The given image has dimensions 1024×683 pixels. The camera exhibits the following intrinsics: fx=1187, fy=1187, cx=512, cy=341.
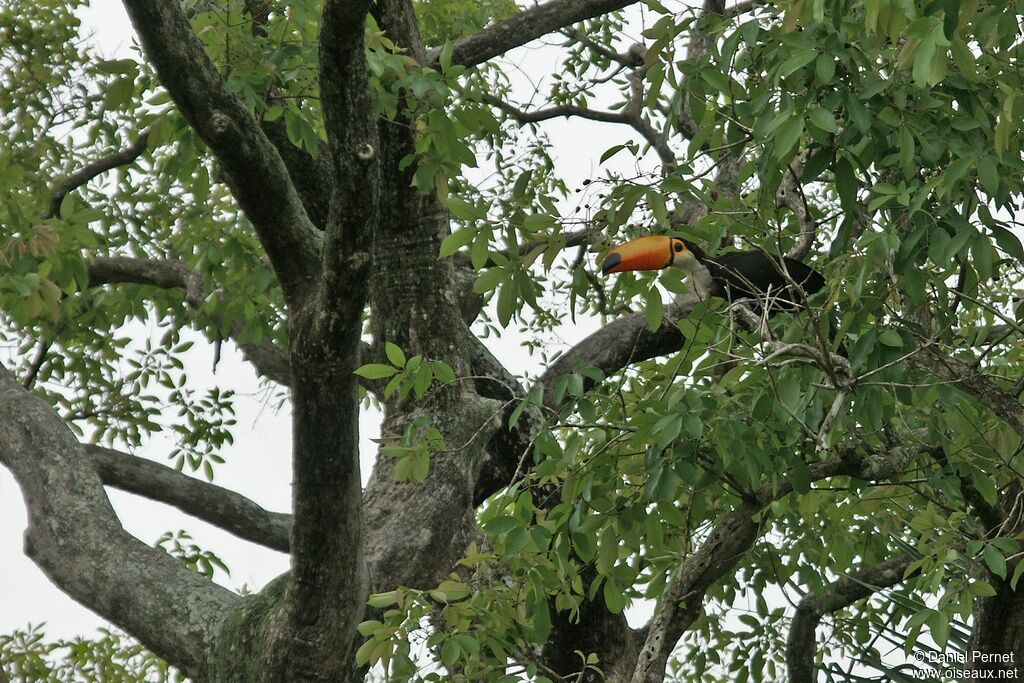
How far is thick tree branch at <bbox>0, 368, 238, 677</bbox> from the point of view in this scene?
421 centimetres

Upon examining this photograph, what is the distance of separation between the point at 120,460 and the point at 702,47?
177 inches

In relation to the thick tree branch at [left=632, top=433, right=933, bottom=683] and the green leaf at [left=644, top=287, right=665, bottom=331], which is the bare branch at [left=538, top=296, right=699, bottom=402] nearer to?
the thick tree branch at [left=632, top=433, right=933, bottom=683]

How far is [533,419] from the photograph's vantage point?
5.74 m

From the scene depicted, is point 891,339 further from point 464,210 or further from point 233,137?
point 233,137

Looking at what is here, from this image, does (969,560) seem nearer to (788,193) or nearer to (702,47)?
(788,193)

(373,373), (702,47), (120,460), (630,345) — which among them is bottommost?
(373,373)

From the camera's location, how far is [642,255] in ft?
16.3

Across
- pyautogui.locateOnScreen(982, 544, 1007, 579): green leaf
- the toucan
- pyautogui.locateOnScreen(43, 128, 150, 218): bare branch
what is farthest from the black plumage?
pyautogui.locateOnScreen(43, 128, 150, 218): bare branch

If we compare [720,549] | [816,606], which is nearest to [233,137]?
[720,549]

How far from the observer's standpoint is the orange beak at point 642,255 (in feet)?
16.0

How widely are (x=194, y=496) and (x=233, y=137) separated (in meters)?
2.89

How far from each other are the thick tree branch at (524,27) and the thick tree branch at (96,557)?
107 inches

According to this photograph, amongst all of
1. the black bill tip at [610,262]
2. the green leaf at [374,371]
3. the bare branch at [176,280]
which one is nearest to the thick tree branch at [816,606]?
the black bill tip at [610,262]

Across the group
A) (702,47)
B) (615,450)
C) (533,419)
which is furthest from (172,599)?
(702,47)
